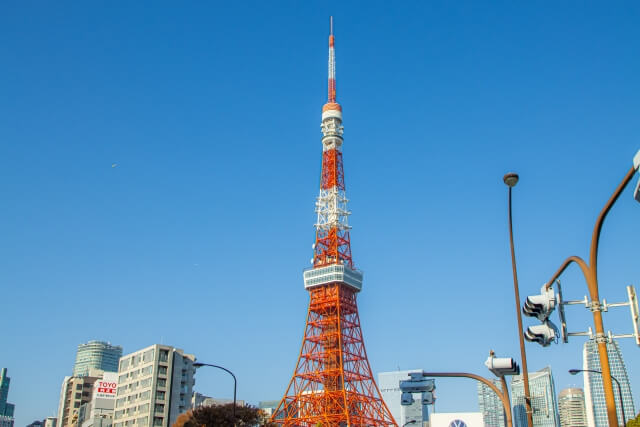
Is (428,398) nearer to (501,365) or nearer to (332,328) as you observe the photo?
(501,365)

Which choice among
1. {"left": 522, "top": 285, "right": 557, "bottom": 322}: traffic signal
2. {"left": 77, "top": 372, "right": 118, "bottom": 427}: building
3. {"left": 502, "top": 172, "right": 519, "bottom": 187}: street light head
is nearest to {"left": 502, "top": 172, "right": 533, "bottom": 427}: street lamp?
{"left": 502, "top": 172, "right": 519, "bottom": 187}: street light head

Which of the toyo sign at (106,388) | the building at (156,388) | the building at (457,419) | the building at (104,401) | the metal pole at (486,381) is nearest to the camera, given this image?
the metal pole at (486,381)

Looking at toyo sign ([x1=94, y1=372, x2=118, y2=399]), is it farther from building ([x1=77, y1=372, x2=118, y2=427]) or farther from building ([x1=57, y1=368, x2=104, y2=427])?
building ([x1=57, y1=368, x2=104, y2=427])

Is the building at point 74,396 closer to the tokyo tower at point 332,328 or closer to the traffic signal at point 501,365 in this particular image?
the tokyo tower at point 332,328

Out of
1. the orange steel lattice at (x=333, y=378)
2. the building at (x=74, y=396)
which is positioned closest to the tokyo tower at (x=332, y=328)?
the orange steel lattice at (x=333, y=378)

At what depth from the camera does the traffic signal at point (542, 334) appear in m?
14.7

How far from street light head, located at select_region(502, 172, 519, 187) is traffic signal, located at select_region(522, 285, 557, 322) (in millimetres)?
3925

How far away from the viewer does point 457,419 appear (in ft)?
93.5

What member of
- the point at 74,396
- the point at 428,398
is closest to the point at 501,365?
the point at 428,398

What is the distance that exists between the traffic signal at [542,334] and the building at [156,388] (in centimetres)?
7489

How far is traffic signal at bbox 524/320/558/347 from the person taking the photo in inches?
579

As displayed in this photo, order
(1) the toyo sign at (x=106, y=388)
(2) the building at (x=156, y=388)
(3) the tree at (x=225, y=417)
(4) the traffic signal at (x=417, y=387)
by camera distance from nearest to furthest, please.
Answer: (4) the traffic signal at (x=417, y=387), (3) the tree at (x=225, y=417), (2) the building at (x=156, y=388), (1) the toyo sign at (x=106, y=388)

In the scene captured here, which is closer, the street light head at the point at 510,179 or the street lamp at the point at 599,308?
the street lamp at the point at 599,308

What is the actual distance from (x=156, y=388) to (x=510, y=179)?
73.9m
